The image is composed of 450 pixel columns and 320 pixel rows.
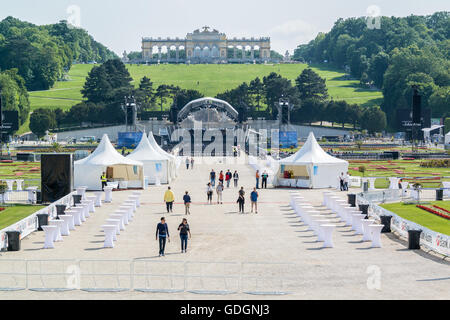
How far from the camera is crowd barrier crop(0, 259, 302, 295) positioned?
20.0 meters

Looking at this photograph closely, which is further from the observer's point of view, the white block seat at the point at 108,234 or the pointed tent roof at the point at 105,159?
the pointed tent roof at the point at 105,159

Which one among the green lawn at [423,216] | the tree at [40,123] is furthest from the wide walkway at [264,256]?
the tree at [40,123]

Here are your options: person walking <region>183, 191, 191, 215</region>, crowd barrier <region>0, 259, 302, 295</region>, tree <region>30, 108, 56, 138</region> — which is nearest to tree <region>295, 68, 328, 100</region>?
tree <region>30, 108, 56, 138</region>

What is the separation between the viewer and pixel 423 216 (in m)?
35.3

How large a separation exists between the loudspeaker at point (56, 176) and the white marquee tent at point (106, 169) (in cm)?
682

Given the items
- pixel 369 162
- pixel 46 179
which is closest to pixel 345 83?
pixel 369 162

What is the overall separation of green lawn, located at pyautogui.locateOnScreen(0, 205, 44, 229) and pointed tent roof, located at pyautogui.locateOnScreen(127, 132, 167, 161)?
13.0 metres

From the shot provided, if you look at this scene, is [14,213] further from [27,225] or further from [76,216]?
[27,225]

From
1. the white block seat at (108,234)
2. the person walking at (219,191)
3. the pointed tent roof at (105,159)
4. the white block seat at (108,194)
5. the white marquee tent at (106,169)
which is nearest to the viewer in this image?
the white block seat at (108,234)

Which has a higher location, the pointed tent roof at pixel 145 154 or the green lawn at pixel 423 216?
the pointed tent roof at pixel 145 154

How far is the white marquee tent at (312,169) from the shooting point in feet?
156

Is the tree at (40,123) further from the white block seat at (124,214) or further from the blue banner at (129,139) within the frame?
the white block seat at (124,214)

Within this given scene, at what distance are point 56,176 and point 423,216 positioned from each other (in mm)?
17748

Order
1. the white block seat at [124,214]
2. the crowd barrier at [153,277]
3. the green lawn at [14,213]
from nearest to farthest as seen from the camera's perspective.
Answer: the crowd barrier at [153,277]
the white block seat at [124,214]
the green lawn at [14,213]
